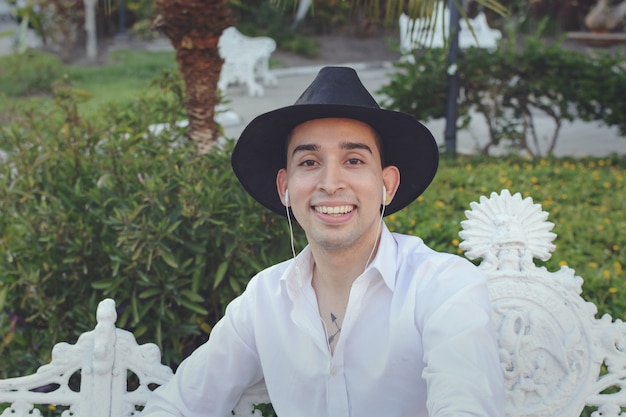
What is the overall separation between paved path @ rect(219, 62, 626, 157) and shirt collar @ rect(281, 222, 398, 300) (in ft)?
21.0

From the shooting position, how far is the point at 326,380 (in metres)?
2.20

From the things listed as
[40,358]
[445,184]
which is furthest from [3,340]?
[445,184]

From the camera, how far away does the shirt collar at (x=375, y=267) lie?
216 cm

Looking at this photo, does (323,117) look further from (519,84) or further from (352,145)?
(519,84)

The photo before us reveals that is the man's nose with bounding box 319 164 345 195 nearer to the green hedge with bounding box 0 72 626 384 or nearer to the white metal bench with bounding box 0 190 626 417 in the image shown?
the white metal bench with bounding box 0 190 626 417

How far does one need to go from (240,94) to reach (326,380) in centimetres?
1331

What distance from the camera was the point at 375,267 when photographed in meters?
2.16

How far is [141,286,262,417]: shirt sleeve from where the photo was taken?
7.75ft

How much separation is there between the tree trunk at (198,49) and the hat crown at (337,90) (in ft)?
7.53

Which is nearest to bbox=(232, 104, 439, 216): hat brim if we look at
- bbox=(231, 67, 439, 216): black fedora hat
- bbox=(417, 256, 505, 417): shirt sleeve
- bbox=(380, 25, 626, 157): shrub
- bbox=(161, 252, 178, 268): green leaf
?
bbox=(231, 67, 439, 216): black fedora hat

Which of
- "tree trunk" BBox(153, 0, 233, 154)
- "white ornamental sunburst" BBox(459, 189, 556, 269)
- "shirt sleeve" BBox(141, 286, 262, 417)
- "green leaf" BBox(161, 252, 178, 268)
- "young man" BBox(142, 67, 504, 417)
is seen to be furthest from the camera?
"tree trunk" BBox(153, 0, 233, 154)

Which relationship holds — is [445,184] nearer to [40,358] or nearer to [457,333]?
[40,358]

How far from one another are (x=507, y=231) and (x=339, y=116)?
69 cm

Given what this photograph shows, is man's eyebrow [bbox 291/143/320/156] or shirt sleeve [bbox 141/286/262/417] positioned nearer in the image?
man's eyebrow [bbox 291/143/320/156]
